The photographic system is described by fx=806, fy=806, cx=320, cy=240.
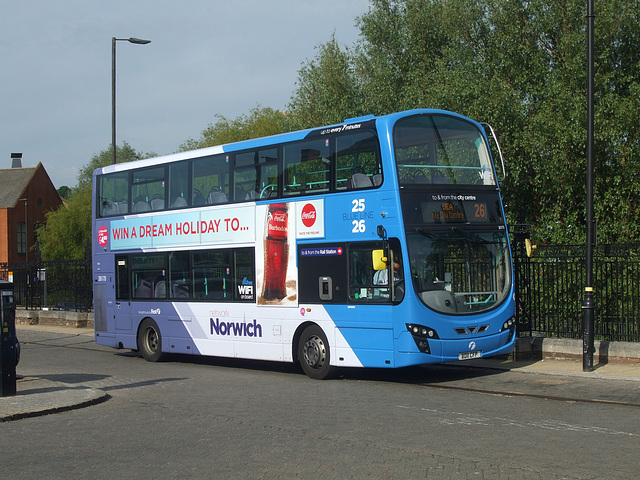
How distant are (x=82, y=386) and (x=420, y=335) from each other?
18.4ft

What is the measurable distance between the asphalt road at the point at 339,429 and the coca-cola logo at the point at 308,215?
9.28ft

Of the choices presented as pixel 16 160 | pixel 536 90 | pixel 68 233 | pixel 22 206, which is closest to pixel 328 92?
pixel 536 90

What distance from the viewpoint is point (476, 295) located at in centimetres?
1359

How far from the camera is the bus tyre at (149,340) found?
1852 centimetres

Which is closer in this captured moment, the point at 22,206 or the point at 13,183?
the point at 22,206

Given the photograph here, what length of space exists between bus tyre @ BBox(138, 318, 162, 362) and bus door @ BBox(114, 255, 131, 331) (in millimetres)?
552

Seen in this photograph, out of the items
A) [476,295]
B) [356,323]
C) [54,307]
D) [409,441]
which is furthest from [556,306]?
[54,307]

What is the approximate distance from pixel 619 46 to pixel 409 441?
2333cm

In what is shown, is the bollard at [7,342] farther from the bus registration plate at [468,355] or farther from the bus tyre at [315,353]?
the bus registration plate at [468,355]

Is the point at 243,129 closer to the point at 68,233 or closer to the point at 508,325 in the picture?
the point at 68,233

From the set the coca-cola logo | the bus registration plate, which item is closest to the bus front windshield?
the bus registration plate

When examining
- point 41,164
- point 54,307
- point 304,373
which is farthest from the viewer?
point 41,164

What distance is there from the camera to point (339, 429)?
29.9 ft

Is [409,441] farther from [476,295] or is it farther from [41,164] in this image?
[41,164]
